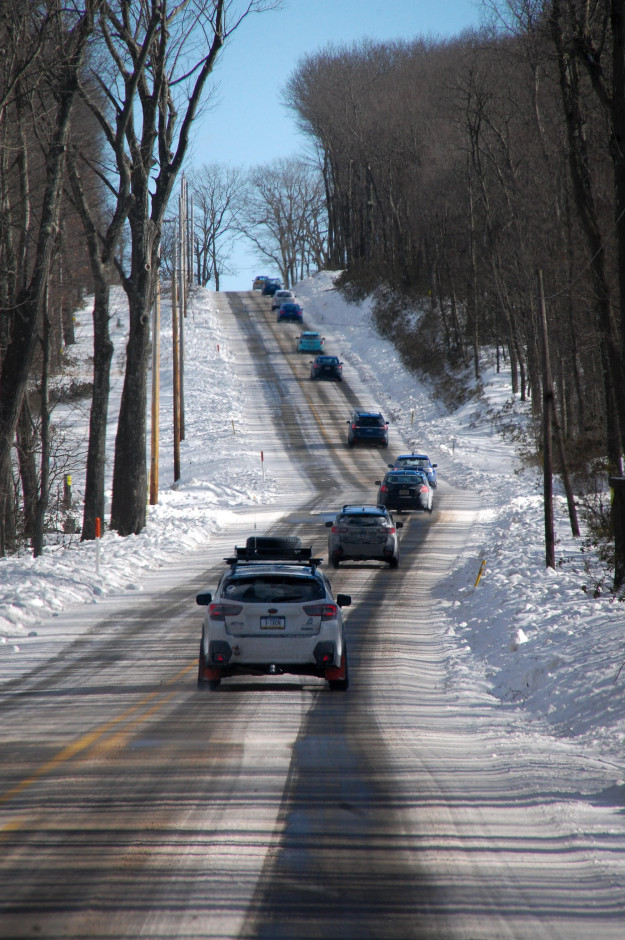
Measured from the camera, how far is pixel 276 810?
7.09 meters

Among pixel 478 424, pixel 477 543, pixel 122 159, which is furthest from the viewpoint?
pixel 478 424

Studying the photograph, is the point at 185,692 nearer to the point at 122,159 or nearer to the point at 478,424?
the point at 122,159

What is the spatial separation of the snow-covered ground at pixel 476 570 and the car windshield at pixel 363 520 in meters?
2.43

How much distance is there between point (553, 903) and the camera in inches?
217

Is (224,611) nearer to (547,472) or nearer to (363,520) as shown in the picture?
(547,472)

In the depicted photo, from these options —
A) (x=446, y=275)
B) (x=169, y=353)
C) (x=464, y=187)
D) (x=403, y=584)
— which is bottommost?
(x=403, y=584)

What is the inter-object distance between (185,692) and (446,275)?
64287 mm

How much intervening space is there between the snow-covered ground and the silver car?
74.7 inches

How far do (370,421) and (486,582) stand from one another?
107ft

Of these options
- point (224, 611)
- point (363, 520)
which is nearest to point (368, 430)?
point (363, 520)

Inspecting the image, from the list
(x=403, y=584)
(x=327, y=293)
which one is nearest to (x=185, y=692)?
(x=403, y=584)

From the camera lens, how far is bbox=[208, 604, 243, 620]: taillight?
1138 centimetres

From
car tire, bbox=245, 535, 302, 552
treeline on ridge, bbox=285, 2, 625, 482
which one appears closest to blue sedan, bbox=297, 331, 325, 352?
treeline on ridge, bbox=285, 2, 625, 482

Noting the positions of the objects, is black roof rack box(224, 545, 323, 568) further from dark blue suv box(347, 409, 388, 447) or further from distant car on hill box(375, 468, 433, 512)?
dark blue suv box(347, 409, 388, 447)
